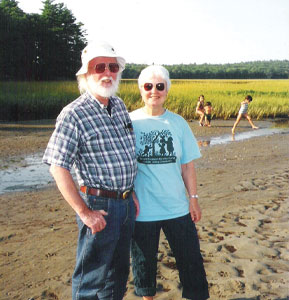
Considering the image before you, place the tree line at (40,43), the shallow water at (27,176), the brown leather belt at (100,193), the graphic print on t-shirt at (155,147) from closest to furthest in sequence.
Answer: the brown leather belt at (100,193), the graphic print on t-shirt at (155,147), the shallow water at (27,176), the tree line at (40,43)

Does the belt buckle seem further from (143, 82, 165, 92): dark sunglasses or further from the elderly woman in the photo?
(143, 82, 165, 92): dark sunglasses

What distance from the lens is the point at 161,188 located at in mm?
2605

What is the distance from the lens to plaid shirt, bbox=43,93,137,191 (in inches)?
84.0

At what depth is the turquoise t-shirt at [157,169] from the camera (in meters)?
2.59

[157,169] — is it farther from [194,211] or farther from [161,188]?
[194,211]

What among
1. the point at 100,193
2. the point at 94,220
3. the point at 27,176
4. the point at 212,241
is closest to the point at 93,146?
the point at 100,193

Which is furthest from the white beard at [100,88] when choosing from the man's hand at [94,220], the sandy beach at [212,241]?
the sandy beach at [212,241]

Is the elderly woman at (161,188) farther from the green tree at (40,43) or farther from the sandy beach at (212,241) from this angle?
the green tree at (40,43)

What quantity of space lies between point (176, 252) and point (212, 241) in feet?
5.70

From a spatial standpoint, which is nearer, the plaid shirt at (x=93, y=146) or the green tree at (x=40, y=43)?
the plaid shirt at (x=93, y=146)

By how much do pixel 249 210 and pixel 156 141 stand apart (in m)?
3.23

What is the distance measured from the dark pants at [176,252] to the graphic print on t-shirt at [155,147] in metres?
0.40

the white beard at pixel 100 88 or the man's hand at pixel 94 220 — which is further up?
the white beard at pixel 100 88

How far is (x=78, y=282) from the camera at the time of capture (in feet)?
7.55
